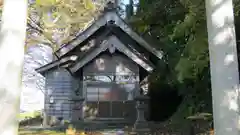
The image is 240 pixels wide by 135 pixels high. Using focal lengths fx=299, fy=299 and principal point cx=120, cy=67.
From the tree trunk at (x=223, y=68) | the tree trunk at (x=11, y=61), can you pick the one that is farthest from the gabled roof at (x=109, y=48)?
the tree trunk at (x=11, y=61)

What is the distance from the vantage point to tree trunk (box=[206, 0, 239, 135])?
4797 millimetres

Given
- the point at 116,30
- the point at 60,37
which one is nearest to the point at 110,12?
the point at 116,30

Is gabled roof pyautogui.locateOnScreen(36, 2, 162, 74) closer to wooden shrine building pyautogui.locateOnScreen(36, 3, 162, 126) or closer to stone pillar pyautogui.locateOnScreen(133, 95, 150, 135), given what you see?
wooden shrine building pyautogui.locateOnScreen(36, 3, 162, 126)

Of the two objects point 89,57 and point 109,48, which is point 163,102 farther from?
point 89,57

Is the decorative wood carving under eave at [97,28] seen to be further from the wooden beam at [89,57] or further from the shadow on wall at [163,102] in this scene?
the shadow on wall at [163,102]

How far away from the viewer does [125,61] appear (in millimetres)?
14523

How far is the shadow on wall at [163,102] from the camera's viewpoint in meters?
17.5

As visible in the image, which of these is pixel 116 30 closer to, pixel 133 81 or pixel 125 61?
pixel 125 61

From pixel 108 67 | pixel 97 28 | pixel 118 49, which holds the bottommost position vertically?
pixel 108 67

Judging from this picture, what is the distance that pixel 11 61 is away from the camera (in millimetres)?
4219

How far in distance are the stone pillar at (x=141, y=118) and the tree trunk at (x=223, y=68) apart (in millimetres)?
6335

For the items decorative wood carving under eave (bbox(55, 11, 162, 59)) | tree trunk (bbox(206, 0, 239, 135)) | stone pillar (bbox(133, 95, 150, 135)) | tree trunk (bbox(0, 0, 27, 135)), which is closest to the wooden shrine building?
decorative wood carving under eave (bbox(55, 11, 162, 59))

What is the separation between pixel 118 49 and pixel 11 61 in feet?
33.0

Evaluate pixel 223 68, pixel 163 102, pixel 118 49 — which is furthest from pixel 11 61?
pixel 163 102
